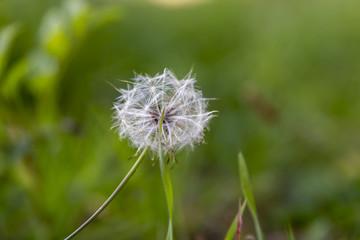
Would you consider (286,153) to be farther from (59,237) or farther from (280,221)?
(59,237)

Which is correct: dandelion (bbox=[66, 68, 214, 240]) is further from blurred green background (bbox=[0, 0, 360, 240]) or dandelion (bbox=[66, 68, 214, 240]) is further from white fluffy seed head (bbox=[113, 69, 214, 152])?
blurred green background (bbox=[0, 0, 360, 240])

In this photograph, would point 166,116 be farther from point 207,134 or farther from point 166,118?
point 207,134

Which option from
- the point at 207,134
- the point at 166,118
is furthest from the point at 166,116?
the point at 207,134

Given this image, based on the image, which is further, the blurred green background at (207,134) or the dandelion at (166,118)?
A: the blurred green background at (207,134)

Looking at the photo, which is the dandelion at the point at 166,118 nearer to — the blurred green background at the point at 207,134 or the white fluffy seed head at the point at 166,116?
the white fluffy seed head at the point at 166,116

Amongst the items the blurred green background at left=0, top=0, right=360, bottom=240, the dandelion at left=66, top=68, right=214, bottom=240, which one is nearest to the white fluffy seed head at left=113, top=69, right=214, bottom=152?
the dandelion at left=66, top=68, right=214, bottom=240

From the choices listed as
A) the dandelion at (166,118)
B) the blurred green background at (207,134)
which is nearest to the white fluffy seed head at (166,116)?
the dandelion at (166,118)
